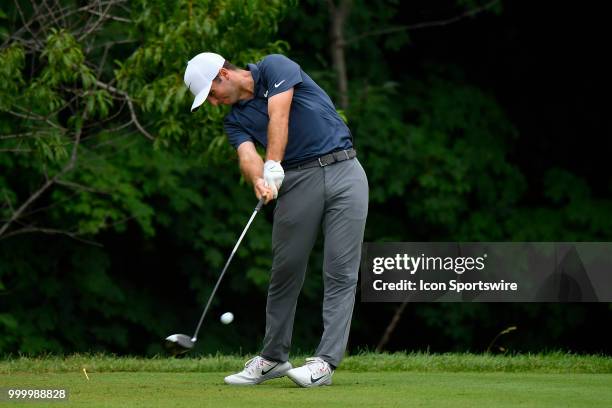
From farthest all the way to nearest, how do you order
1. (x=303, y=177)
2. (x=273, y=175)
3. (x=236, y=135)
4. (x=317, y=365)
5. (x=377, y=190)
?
(x=377, y=190) → (x=236, y=135) → (x=303, y=177) → (x=317, y=365) → (x=273, y=175)

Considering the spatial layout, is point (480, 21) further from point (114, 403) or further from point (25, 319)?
point (114, 403)

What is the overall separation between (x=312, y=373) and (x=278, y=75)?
1.38 m

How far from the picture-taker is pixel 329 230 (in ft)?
21.0

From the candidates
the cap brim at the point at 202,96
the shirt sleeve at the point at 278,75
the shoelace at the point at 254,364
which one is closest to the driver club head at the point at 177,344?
the shoelace at the point at 254,364

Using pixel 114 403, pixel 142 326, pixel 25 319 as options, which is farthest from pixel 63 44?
pixel 142 326

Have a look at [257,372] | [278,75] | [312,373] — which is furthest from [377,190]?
[312,373]

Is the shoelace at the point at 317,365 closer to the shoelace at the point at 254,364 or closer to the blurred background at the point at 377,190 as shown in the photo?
the shoelace at the point at 254,364

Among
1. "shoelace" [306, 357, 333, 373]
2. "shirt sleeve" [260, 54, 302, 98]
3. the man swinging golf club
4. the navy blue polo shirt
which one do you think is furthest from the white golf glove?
"shoelace" [306, 357, 333, 373]

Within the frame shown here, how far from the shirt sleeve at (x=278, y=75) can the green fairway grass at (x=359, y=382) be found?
4.54ft

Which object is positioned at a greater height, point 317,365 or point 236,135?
point 236,135

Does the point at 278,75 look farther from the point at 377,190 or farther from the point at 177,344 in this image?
the point at 377,190

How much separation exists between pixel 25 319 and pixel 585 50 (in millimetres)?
8359

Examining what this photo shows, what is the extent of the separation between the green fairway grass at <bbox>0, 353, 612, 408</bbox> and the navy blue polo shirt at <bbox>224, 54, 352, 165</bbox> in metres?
1.13

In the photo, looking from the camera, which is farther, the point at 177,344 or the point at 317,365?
the point at 177,344
